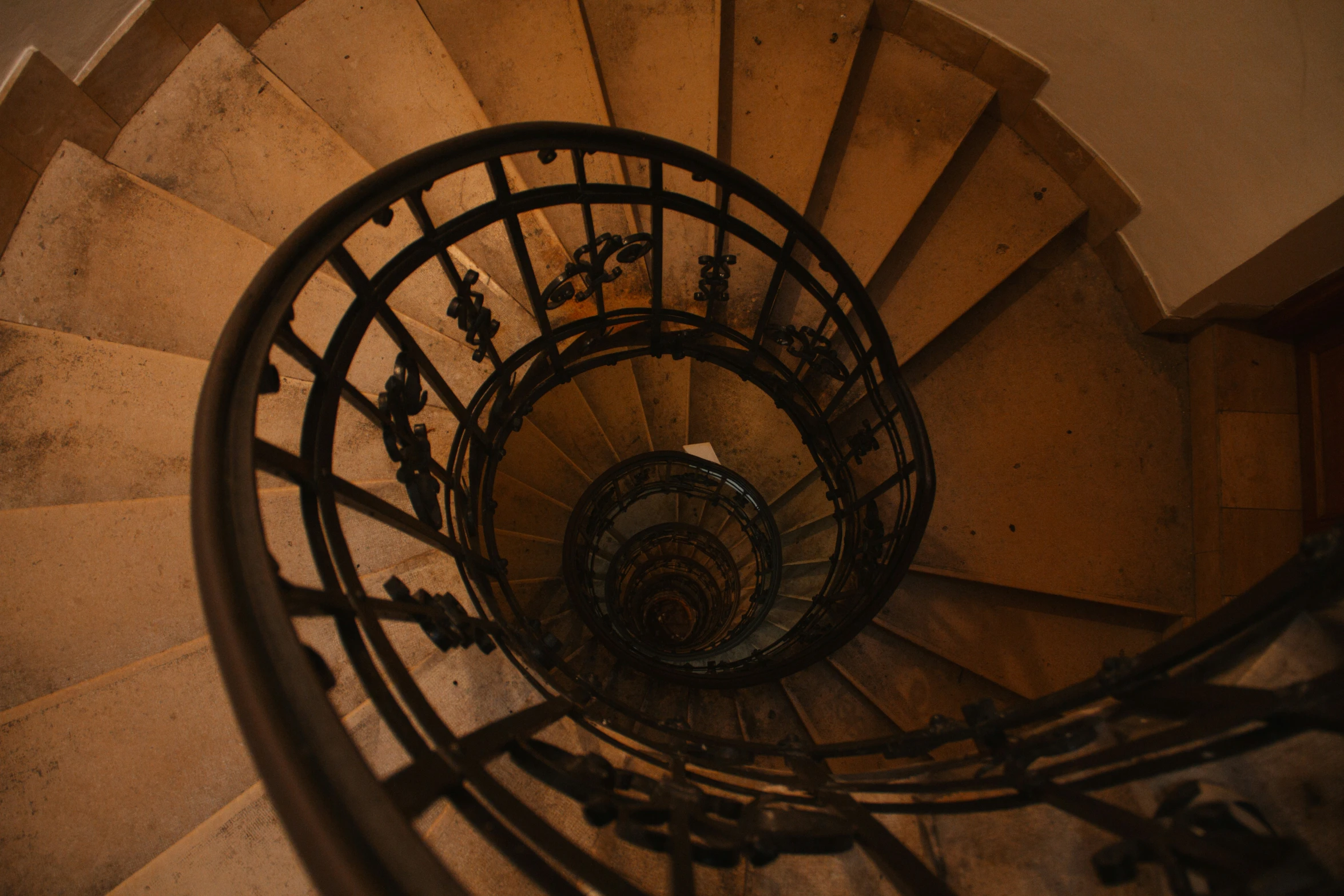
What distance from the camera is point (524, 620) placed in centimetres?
292

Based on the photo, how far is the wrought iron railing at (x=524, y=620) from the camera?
97cm

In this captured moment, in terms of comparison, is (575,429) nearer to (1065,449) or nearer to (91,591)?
(91,591)

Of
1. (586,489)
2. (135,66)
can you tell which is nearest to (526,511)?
(586,489)

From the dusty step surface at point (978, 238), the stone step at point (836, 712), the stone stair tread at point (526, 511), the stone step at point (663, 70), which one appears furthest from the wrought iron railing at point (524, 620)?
the stone stair tread at point (526, 511)

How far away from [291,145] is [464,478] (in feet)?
5.61

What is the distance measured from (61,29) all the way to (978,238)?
174 inches

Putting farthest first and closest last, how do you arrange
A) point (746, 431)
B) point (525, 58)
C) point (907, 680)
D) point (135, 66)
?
1. point (746, 431)
2. point (907, 680)
3. point (525, 58)
4. point (135, 66)

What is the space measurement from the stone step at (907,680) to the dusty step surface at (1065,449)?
59cm

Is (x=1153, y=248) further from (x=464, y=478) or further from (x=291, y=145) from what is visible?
(x=291, y=145)

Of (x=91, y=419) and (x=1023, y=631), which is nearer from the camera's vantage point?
(x=91, y=419)

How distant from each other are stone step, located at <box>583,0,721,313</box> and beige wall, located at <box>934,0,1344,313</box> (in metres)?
1.44

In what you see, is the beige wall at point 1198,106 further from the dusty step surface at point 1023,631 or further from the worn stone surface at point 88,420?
the worn stone surface at point 88,420

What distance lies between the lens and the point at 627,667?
454 centimetres

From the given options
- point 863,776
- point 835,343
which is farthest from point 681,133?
point 863,776
